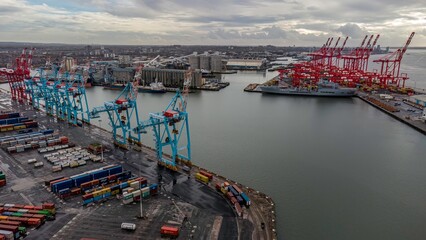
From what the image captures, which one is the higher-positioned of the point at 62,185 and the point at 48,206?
the point at 62,185

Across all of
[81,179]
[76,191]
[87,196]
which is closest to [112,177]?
[81,179]

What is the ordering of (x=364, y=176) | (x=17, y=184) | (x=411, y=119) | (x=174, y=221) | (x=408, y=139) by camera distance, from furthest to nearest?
(x=411, y=119) < (x=408, y=139) < (x=364, y=176) < (x=17, y=184) < (x=174, y=221)

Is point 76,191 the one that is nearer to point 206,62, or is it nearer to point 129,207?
point 129,207

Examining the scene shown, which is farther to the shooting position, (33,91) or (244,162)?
(33,91)

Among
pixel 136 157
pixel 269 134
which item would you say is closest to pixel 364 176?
pixel 269 134

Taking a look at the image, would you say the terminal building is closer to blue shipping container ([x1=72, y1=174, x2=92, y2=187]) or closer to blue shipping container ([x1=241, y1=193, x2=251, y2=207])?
blue shipping container ([x1=72, y1=174, x2=92, y2=187])

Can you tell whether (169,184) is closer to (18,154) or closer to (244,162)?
(244,162)
